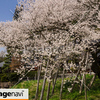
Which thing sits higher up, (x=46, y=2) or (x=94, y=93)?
(x=46, y=2)

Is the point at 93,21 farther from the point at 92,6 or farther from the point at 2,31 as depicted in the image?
the point at 2,31

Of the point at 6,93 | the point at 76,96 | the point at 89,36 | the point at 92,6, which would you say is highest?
the point at 92,6

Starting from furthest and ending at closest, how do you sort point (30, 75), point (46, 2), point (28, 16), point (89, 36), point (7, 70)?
point (7, 70) < point (30, 75) < point (28, 16) < point (46, 2) < point (89, 36)

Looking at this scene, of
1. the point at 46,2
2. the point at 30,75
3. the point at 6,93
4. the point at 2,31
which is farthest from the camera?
the point at 30,75

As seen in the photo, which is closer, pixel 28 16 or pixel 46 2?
pixel 46 2

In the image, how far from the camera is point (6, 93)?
480 cm

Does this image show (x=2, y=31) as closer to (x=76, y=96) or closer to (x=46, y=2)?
(x=46, y=2)

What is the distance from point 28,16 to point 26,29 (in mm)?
788

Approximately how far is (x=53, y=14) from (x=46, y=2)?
81 cm

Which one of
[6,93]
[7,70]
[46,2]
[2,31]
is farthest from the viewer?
[7,70]

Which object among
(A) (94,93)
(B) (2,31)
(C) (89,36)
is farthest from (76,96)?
(B) (2,31)

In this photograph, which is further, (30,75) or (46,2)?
(30,75)

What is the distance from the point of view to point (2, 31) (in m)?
8.55

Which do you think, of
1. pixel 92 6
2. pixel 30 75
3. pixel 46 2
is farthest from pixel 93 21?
pixel 30 75
